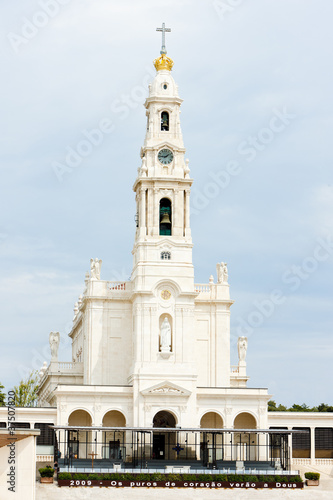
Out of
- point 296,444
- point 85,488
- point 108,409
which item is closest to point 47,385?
point 108,409

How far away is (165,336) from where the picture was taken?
89000mm

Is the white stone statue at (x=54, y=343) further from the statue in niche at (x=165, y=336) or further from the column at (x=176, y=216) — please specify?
the column at (x=176, y=216)

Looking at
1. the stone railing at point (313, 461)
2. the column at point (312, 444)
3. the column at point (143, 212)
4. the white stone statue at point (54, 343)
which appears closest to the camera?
the stone railing at point (313, 461)

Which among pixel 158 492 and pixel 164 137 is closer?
pixel 158 492

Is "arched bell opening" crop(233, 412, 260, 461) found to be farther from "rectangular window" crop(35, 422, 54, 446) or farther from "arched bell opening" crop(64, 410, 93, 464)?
"rectangular window" crop(35, 422, 54, 446)

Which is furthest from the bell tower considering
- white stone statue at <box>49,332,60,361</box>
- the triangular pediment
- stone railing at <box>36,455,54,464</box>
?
stone railing at <box>36,455,54,464</box>

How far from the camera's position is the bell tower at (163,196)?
90500mm

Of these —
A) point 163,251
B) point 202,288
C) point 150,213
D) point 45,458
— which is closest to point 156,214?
point 150,213

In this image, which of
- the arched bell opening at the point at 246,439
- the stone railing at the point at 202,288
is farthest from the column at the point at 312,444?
the stone railing at the point at 202,288

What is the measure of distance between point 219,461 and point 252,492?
8.88 m

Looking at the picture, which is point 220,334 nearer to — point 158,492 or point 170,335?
point 170,335

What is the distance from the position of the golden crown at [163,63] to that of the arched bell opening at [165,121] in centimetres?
432

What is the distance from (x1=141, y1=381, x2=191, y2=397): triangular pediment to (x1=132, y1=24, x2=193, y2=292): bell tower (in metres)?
8.37

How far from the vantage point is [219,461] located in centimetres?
8312
